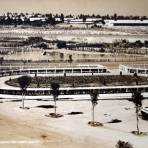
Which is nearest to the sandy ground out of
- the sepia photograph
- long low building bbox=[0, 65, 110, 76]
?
the sepia photograph

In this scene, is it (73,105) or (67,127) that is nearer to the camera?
(67,127)

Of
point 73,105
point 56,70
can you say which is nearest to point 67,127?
point 73,105

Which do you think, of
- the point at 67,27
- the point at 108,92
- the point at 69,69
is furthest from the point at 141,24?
the point at 108,92

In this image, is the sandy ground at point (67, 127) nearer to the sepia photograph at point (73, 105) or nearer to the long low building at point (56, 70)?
the sepia photograph at point (73, 105)

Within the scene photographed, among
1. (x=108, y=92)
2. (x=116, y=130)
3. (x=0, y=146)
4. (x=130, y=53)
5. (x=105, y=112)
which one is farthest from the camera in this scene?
(x=130, y=53)

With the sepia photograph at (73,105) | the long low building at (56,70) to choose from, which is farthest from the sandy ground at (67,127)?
the long low building at (56,70)

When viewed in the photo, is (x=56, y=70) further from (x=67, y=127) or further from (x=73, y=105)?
(x=67, y=127)

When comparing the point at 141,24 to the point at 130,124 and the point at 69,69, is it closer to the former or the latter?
the point at 69,69

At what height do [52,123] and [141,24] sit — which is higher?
[141,24]
